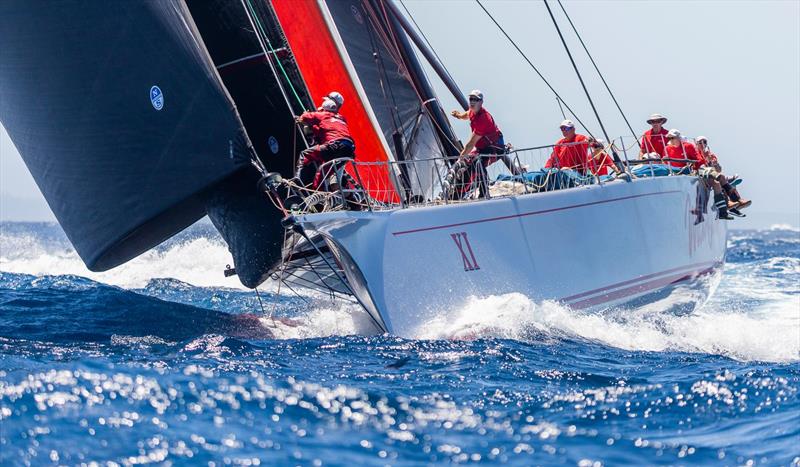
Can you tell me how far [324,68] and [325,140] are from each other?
1.78 metres

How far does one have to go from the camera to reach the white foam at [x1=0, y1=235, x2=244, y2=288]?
606 inches

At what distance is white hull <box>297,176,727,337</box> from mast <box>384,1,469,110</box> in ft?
Answer: 8.39

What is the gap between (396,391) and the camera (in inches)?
186

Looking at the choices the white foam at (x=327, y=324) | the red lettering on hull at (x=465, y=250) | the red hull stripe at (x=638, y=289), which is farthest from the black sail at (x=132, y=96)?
the red hull stripe at (x=638, y=289)

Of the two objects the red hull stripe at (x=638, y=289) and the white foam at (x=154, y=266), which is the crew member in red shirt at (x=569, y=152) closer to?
the red hull stripe at (x=638, y=289)

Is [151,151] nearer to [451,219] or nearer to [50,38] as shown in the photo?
[50,38]

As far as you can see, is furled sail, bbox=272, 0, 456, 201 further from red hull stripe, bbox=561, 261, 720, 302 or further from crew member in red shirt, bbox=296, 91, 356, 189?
red hull stripe, bbox=561, 261, 720, 302

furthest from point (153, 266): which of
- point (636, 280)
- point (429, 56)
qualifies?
point (636, 280)

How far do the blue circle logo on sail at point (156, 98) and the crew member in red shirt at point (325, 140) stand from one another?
1.05 meters

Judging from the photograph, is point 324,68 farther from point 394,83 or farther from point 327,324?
point 327,324

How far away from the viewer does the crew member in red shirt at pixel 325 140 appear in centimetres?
696

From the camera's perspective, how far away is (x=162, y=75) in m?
6.70

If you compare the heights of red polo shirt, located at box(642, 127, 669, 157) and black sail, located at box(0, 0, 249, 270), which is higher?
black sail, located at box(0, 0, 249, 270)

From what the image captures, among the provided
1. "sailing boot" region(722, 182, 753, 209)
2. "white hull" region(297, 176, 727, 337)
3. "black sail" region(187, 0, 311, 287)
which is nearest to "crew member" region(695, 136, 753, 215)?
"sailing boot" region(722, 182, 753, 209)
